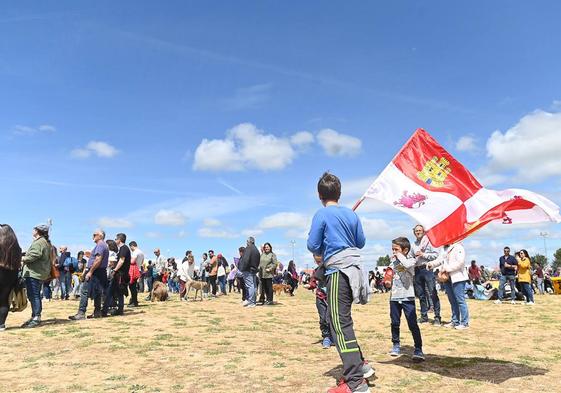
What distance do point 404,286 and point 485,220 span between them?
1614 mm

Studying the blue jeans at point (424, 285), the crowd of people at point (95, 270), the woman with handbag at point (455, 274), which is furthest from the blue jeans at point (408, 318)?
the crowd of people at point (95, 270)

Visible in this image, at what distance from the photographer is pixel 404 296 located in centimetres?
689

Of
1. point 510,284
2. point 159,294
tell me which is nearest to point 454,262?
point 510,284

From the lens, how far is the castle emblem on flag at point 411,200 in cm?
657

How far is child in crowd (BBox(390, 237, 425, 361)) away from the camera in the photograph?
22.3ft

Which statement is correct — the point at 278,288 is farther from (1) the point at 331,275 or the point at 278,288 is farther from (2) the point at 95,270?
(1) the point at 331,275

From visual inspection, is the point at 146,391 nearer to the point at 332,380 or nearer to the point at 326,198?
the point at 332,380

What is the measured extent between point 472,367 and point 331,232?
3259 mm

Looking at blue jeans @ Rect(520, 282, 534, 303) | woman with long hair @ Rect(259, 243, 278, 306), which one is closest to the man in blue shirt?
blue jeans @ Rect(520, 282, 534, 303)

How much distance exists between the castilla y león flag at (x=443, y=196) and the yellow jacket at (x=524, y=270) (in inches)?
490

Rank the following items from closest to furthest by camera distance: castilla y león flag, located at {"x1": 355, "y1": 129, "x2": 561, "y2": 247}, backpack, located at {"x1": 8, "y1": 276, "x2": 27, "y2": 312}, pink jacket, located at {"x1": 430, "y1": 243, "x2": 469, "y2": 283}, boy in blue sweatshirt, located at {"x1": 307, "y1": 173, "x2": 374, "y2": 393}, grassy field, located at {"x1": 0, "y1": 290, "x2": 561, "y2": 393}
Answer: boy in blue sweatshirt, located at {"x1": 307, "y1": 173, "x2": 374, "y2": 393}, grassy field, located at {"x1": 0, "y1": 290, "x2": 561, "y2": 393}, castilla y león flag, located at {"x1": 355, "y1": 129, "x2": 561, "y2": 247}, pink jacket, located at {"x1": 430, "y1": 243, "x2": 469, "y2": 283}, backpack, located at {"x1": 8, "y1": 276, "x2": 27, "y2": 312}

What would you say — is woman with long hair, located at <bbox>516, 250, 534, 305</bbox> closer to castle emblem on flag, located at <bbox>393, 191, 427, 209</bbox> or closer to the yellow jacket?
the yellow jacket

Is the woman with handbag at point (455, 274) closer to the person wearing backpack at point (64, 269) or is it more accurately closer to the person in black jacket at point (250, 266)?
the person in black jacket at point (250, 266)

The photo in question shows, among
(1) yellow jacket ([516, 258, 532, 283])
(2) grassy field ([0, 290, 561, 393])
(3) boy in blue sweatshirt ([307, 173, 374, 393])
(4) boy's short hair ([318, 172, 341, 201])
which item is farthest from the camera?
(1) yellow jacket ([516, 258, 532, 283])
